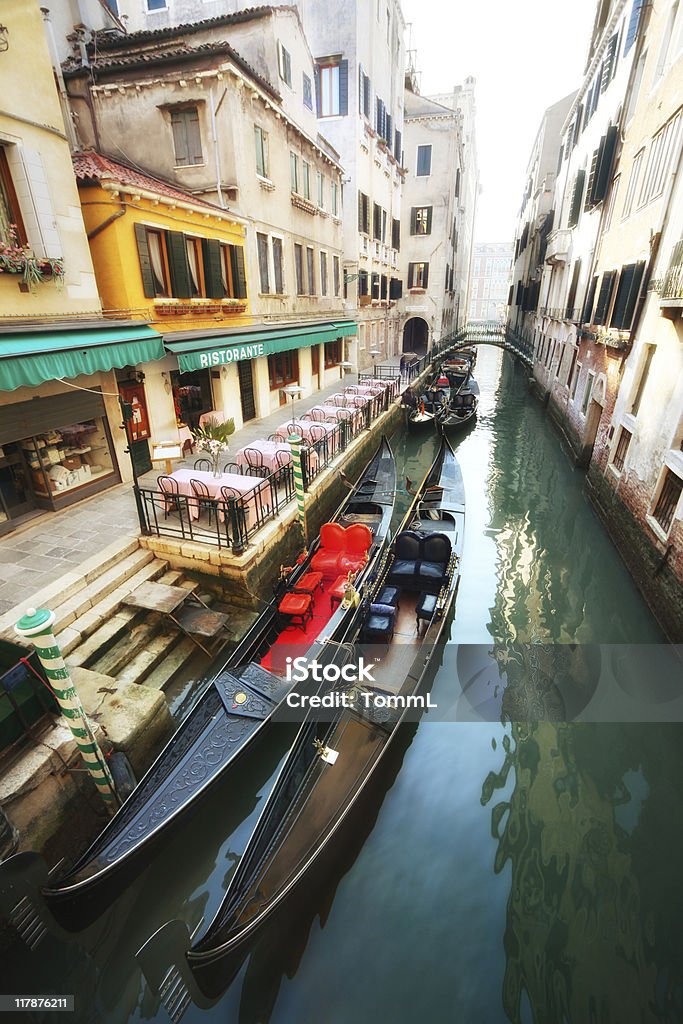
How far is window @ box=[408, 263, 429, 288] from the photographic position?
99.3 ft

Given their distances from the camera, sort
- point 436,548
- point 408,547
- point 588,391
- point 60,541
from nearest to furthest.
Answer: point 60,541, point 436,548, point 408,547, point 588,391

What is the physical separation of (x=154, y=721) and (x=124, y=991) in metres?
1.95

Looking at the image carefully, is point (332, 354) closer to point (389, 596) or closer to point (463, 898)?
point (389, 596)

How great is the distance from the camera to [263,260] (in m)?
13.3

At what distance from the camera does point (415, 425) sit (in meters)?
17.7

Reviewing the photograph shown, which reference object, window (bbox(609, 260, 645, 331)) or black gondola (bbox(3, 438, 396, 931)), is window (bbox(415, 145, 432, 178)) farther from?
black gondola (bbox(3, 438, 396, 931))

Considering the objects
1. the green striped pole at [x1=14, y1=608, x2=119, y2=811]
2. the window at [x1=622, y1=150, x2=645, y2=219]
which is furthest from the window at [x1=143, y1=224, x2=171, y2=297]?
the window at [x1=622, y1=150, x2=645, y2=219]

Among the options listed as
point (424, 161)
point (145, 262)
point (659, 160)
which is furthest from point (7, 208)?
point (424, 161)

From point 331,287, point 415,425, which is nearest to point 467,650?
point 415,425

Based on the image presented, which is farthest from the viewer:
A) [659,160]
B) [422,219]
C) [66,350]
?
[422,219]

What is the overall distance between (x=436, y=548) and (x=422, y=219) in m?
30.0

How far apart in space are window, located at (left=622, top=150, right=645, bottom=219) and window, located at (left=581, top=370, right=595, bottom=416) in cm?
425

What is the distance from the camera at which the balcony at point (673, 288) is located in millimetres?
7547

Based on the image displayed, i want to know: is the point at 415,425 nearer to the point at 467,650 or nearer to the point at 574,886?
the point at 467,650
